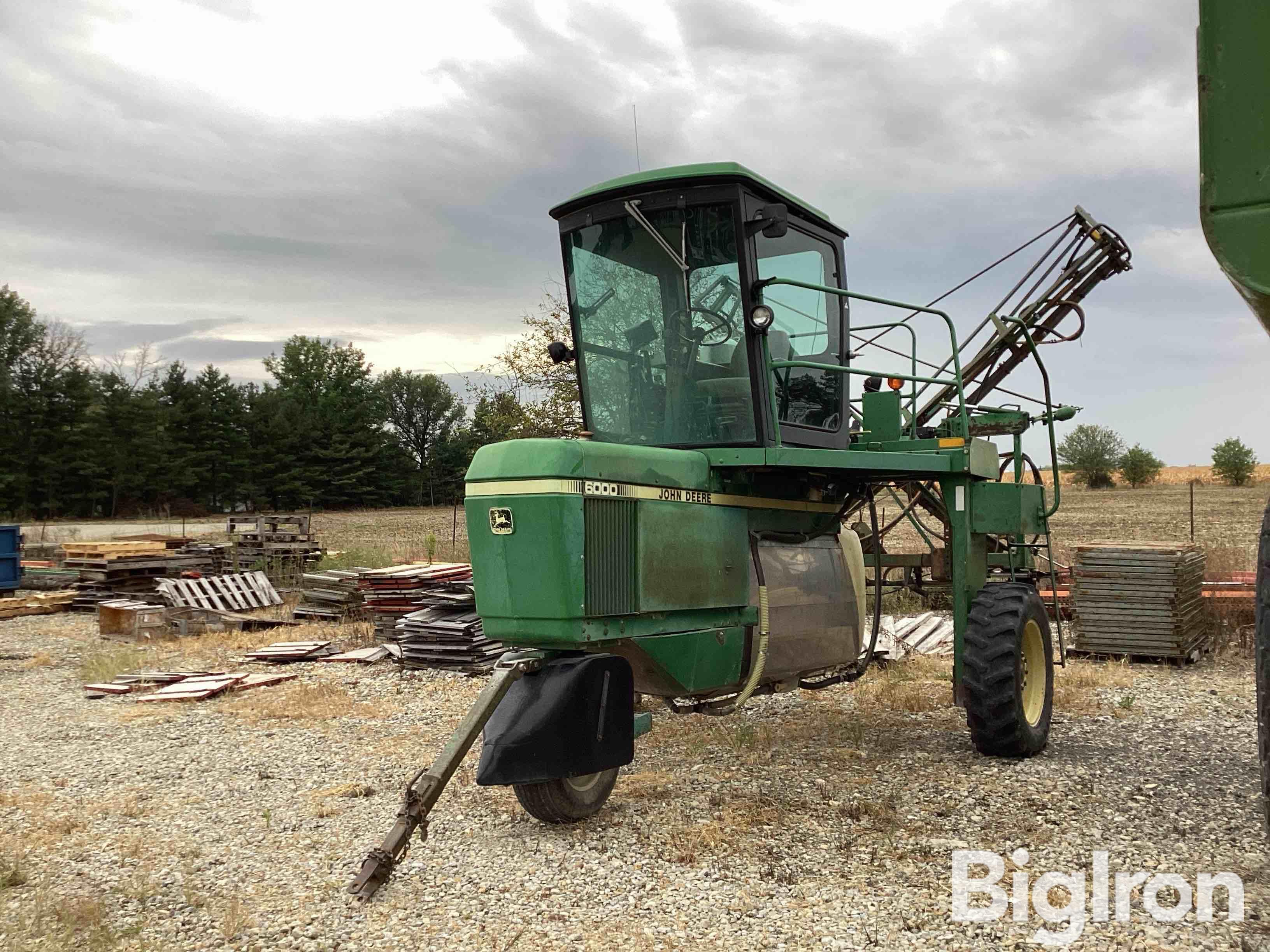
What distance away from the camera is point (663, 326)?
5746 millimetres

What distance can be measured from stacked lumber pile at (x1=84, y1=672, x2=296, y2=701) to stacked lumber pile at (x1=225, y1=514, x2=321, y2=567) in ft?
24.1

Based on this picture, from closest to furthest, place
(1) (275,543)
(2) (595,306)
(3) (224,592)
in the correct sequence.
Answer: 1. (2) (595,306)
2. (3) (224,592)
3. (1) (275,543)

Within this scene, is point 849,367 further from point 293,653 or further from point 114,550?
point 114,550

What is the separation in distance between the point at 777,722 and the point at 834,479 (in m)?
2.41

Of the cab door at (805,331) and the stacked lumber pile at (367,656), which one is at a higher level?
the cab door at (805,331)

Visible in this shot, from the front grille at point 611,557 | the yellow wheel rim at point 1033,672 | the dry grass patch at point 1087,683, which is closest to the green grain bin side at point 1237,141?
the front grille at point 611,557

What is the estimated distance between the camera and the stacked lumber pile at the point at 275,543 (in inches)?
710

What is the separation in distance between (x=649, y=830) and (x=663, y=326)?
9.23ft

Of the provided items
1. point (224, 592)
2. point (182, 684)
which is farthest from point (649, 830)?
point (224, 592)

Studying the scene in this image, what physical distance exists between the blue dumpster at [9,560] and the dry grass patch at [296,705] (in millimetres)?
10863

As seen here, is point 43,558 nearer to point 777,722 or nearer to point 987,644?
point 777,722

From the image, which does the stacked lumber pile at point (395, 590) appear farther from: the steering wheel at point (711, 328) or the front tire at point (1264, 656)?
the front tire at point (1264, 656)

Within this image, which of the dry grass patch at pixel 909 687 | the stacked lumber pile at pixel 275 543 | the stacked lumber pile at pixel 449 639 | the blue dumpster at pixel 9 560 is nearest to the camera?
the dry grass patch at pixel 909 687

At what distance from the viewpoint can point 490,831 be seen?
17.6 feet
